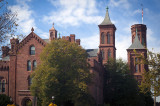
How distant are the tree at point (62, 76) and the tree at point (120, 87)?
20.9 metres

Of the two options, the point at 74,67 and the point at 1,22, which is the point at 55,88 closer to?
the point at 74,67

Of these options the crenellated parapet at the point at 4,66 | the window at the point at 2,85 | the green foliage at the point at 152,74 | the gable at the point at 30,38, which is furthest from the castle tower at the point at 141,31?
the green foliage at the point at 152,74

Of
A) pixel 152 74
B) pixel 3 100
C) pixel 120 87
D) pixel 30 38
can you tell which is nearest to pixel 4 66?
pixel 30 38

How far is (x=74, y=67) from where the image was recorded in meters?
44.4

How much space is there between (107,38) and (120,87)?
22113 millimetres

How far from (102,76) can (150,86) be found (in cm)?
4121

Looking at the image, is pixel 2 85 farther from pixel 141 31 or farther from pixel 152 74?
pixel 141 31

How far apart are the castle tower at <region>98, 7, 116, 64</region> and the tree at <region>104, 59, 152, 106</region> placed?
Result: 11.8 metres

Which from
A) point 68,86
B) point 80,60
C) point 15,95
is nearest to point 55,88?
point 68,86

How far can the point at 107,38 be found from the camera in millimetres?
83812

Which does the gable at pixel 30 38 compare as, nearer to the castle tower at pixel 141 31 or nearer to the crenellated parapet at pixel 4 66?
the crenellated parapet at pixel 4 66

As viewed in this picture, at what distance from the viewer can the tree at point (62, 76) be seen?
42438mm

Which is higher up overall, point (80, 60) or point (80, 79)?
point (80, 60)

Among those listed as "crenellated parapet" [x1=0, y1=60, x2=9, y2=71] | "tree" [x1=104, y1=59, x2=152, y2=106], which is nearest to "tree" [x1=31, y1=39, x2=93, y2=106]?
"crenellated parapet" [x1=0, y1=60, x2=9, y2=71]
